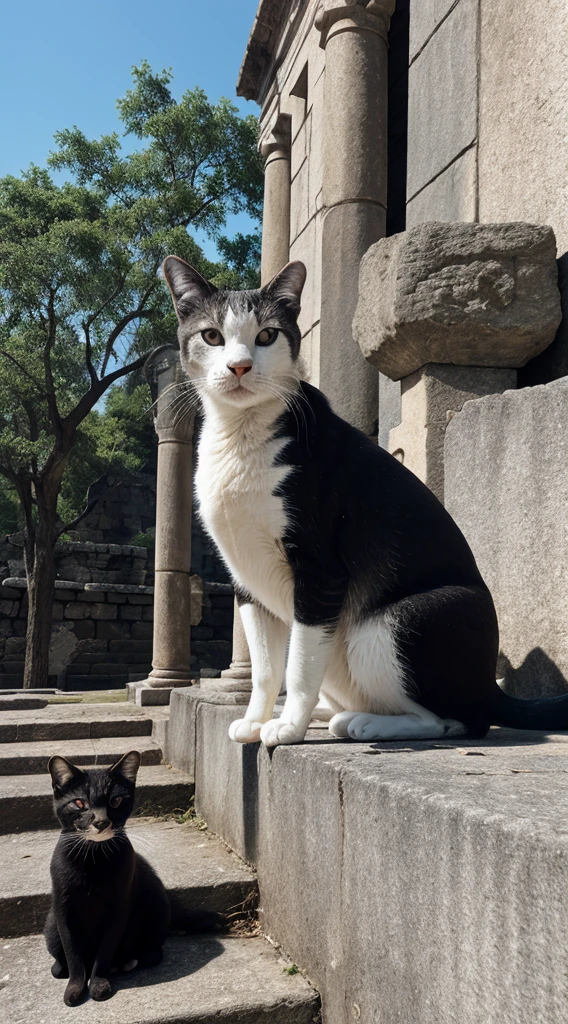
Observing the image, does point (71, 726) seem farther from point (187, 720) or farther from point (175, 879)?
point (175, 879)

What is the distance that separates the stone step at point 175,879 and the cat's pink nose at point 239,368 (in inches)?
64.7

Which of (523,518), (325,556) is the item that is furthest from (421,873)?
(523,518)

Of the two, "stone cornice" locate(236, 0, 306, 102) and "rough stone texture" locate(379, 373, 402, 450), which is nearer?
"rough stone texture" locate(379, 373, 402, 450)

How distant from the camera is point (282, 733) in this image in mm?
2193

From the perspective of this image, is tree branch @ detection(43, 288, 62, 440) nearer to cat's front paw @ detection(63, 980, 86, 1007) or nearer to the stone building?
the stone building

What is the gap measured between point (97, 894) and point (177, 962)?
35cm

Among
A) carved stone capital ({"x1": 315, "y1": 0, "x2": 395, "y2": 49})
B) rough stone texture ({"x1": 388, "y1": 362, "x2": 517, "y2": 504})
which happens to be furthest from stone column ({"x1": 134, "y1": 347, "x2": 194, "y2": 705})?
rough stone texture ({"x1": 388, "y1": 362, "x2": 517, "y2": 504})

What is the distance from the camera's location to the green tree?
565 inches

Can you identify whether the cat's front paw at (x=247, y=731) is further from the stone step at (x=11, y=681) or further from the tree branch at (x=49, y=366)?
the stone step at (x=11, y=681)

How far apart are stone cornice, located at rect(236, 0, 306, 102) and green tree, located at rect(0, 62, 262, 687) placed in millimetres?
6839

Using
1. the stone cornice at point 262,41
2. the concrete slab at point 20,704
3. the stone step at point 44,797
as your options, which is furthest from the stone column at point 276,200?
the stone step at point 44,797

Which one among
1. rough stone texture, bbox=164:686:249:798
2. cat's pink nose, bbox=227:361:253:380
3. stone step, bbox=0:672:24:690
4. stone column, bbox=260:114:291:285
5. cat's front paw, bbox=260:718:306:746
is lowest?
stone step, bbox=0:672:24:690

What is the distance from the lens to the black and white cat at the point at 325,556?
2158mm

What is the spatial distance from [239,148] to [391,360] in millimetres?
17082
